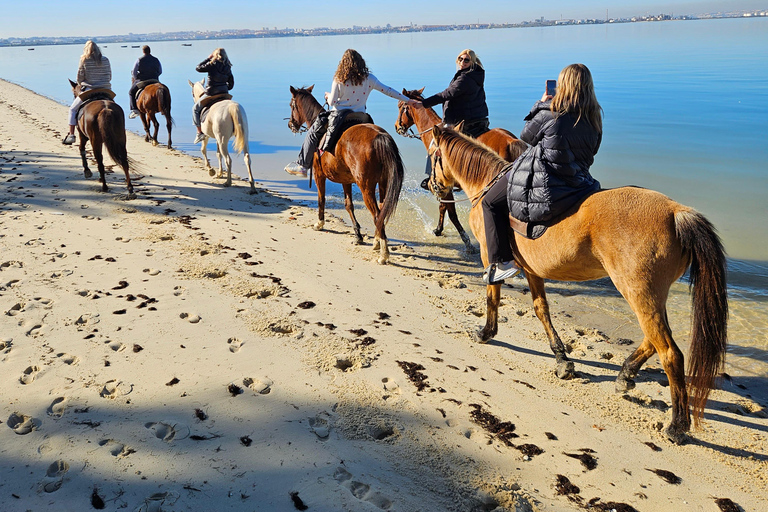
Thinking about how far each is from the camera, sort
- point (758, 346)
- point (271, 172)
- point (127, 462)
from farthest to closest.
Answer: point (271, 172) < point (758, 346) < point (127, 462)

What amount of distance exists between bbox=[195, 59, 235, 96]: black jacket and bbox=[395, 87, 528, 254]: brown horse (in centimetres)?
461

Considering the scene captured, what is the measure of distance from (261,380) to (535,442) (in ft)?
6.81

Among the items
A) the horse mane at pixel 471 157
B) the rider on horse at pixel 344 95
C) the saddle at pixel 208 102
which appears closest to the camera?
the horse mane at pixel 471 157

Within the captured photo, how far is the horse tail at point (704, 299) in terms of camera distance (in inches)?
129

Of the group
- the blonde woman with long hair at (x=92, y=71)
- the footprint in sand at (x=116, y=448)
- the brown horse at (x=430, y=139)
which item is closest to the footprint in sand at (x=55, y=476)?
the footprint in sand at (x=116, y=448)

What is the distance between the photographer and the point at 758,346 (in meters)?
5.34

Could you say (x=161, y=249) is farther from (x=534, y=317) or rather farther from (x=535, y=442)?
(x=535, y=442)

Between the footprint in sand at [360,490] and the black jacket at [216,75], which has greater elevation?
the black jacket at [216,75]

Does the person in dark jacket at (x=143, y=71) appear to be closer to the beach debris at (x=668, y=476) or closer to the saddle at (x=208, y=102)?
the saddle at (x=208, y=102)

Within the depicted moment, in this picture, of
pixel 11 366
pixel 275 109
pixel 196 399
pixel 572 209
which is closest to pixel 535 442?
pixel 572 209

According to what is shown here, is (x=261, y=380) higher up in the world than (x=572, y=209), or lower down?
lower down

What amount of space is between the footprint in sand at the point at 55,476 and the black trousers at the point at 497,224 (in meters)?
3.47

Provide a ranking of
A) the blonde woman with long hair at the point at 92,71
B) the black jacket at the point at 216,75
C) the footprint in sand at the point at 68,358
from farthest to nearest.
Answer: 1. the black jacket at the point at 216,75
2. the blonde woman with long hair at the point at 92,71
3. the footprint in sand at the point at 68,358

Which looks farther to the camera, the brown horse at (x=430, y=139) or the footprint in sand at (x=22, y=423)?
the brown horse at (x=430, y=139)
